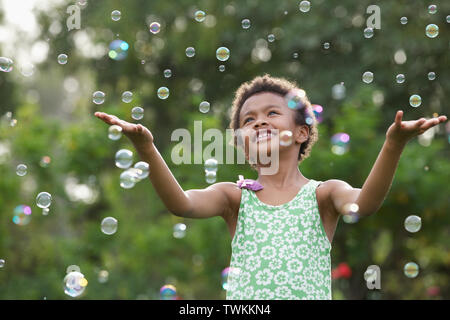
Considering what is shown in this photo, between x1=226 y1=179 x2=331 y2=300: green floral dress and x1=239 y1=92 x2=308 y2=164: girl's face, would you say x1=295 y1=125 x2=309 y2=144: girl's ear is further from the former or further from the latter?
x1=226 y1=179 x2=331 y2=300: green floral dress

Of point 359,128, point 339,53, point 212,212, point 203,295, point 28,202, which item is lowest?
point 203,295

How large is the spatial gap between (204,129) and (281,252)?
180 inches

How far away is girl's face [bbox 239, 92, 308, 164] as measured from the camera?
257cm

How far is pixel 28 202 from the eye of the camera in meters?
7.95

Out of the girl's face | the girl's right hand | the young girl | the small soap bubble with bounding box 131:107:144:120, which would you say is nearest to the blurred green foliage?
the small soap bubble with bounding box 131:107:144:120

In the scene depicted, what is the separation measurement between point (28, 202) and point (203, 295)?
8.78 feet

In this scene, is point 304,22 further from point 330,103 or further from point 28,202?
point 28,202

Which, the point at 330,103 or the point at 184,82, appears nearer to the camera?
the point at 330,103

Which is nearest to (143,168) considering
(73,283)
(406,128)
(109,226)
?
(109,226)

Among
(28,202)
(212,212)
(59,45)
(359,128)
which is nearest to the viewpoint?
(212,212)

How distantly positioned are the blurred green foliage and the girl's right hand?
4.28 m

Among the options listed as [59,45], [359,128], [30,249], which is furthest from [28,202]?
[359,128]

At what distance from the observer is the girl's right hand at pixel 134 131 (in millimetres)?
2309

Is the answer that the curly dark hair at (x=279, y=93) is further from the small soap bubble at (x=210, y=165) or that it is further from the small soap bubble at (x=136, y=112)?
the small soap bubble at (x=136, y=112)
